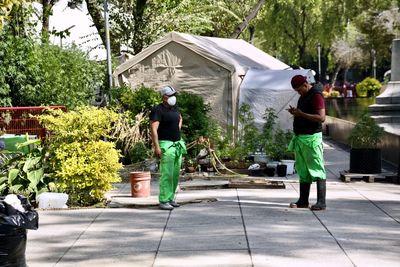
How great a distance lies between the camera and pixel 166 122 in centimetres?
1055

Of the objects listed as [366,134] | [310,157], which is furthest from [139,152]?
[310,157]

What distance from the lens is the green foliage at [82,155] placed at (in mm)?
10883

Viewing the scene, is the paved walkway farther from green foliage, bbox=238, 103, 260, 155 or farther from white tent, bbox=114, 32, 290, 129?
white tent, bbox=114, 32, 290, 129

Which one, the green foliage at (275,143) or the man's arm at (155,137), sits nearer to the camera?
the man's arm at (155,137)

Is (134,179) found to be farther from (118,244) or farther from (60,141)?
(118,244)

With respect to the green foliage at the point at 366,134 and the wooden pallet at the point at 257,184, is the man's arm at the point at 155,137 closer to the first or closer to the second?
the wooden pallet at the point at 257,184

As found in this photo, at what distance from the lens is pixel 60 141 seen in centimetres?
1110

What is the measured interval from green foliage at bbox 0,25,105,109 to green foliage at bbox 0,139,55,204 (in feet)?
18.0

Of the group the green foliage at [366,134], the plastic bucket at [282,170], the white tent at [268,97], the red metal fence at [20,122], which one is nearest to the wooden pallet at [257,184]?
the plastic bucket at [282,170]

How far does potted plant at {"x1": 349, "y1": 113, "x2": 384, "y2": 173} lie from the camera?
13.4m

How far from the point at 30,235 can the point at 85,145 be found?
2.40 metres

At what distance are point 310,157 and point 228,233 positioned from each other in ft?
6.74

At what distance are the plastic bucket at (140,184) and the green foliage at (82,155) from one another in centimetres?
60

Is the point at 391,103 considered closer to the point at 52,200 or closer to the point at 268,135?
the point at 268,135
